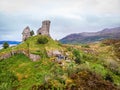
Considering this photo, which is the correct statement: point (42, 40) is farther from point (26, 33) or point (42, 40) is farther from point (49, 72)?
point (49, 72)

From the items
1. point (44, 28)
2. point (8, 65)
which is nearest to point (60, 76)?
point (8, 65)

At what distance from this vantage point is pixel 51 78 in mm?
97312

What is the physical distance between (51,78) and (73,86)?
780 cm

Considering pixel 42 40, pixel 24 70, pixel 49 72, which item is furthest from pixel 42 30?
pixel 49 72

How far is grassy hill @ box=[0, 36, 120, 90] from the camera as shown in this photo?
9750cm

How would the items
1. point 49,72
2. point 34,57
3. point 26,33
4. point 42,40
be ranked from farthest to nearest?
1. point 26,33
2. point 42,40
3. point 34,57
4. point 49,72

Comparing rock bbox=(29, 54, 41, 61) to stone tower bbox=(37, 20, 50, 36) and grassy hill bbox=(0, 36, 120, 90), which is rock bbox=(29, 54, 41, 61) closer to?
grassy hill bbox=(0, 36, 120, 90)

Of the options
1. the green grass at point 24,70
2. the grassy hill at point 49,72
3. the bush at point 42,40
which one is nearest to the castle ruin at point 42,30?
the grassy hill at point 49,72

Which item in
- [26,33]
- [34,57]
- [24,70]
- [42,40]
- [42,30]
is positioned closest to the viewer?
[24,70]

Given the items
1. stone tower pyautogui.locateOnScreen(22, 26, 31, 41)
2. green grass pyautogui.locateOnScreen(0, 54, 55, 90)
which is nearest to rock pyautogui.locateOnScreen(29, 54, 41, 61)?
green grass pyautogui.locateOnScreen(0, 54, 55, 90)

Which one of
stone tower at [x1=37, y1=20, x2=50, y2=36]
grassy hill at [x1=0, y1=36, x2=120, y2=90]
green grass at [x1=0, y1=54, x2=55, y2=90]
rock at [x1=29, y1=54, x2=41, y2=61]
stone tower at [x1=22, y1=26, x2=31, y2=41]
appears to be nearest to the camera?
grassy hill at [x1=0, y1=36, x2=120, y2=90]

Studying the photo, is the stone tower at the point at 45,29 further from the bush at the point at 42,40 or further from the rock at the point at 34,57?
the rock at the point at 34,57

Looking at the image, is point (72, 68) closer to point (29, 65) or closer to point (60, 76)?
point (60, 76)

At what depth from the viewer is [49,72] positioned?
10656 cm
